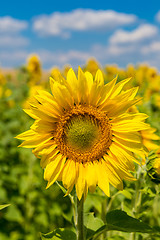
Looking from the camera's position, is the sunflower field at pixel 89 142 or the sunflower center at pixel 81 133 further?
the sunflower center at pixel 81 133

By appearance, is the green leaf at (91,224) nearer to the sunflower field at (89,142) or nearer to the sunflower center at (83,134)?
the sunflower field at (89,142)

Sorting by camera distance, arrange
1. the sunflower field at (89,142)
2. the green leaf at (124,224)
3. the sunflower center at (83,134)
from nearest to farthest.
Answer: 1. the green leaf at (124,224)
2. the sunflower field at (89,142)
3. the sunflower center at (83,134)

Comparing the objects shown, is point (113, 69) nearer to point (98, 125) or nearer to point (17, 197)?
point (17, 197)

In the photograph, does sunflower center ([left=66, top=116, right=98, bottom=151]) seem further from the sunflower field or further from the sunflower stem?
the sunflower stem

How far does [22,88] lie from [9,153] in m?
1.62

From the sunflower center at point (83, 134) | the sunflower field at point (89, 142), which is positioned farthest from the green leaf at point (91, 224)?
the sunflower center at point (83, 134)

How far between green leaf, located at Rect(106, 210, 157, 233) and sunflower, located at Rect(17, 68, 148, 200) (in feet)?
0.41

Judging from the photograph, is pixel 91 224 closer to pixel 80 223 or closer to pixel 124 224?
pixel 80 223

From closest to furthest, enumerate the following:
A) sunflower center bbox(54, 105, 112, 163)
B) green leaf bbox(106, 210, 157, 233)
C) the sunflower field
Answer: green leaf bbox(106, 210, 157, 233) < the sunflower field < sunflower center bbox(54, 105, 112, 163)

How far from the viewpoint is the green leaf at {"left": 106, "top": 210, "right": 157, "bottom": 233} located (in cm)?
125

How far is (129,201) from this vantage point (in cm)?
201

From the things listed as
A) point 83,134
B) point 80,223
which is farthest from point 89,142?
point 80,223

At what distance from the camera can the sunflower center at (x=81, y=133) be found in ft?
4.96

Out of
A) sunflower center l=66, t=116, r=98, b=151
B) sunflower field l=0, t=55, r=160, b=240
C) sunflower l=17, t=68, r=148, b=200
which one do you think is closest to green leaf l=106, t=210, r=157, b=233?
sunflower field l=0, t=55, r=160, b=240
